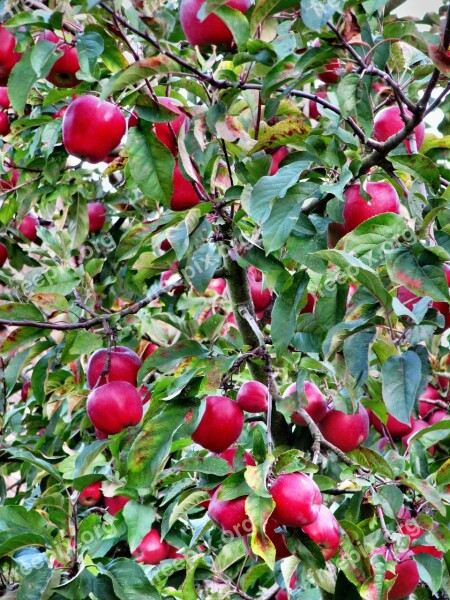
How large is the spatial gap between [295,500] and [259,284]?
2.19 ft

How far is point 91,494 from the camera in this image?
1.94 metres

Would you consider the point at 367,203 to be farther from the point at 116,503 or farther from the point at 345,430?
the point at 116,503

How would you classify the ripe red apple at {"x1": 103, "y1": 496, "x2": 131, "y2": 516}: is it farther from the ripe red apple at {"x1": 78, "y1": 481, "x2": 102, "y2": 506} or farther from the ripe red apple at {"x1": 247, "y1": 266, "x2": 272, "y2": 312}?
the ripe red apple at {"x1": 247, "y1": 266, "x2": 272, "y2": 312}

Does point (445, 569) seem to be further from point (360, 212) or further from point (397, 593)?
point (360, 212)

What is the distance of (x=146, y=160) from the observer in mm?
1212

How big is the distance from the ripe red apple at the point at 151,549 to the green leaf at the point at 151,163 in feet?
2.98

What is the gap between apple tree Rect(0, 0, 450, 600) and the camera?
1083mm

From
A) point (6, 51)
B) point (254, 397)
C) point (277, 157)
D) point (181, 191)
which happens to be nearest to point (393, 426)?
point (254, 397)

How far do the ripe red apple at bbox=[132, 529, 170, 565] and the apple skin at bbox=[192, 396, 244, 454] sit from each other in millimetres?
581

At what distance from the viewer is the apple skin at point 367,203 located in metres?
1.21

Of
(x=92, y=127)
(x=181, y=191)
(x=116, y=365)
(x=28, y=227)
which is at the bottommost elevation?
(x=28, y=227)

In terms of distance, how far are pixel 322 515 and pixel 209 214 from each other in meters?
0.52

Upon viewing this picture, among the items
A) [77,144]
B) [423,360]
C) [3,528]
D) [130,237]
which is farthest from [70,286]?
[423,360]

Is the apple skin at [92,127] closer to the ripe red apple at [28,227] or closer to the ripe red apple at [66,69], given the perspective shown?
the ripe red apple at [66,69]
